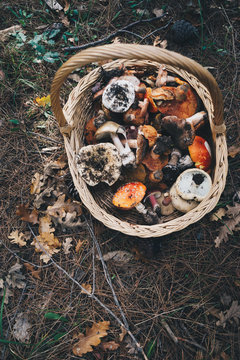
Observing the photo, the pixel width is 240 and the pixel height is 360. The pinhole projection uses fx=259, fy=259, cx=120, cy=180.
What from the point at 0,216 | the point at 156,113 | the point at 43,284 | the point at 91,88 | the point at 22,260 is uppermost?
the point at 91,88

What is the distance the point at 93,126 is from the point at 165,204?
4.46 feet

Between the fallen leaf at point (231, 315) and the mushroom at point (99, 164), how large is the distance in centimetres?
200

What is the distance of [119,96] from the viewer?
9.78ft

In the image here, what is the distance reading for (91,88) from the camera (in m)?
3.44

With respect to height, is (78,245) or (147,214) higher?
(147,214)

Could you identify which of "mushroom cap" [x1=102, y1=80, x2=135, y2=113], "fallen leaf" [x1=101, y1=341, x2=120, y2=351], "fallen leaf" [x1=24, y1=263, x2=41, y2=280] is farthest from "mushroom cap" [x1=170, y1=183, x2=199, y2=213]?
"fallen leaf" [x1=24, y1=263, x2=41, y2=280]

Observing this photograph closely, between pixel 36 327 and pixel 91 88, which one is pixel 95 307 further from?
pixel 91 88

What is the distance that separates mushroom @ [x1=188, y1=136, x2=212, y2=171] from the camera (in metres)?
3.09

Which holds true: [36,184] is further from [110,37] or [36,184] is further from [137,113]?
A: [110,37]

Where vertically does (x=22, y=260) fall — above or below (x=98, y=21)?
below

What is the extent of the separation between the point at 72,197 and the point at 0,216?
1069 millimetres

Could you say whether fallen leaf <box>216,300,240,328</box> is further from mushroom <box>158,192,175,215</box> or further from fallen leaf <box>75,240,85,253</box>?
fallen leaf <box>75,240,85,253</box>

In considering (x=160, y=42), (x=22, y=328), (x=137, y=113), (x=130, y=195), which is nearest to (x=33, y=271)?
(x=22, y=328)

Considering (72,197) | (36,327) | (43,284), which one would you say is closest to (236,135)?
(72,197)
